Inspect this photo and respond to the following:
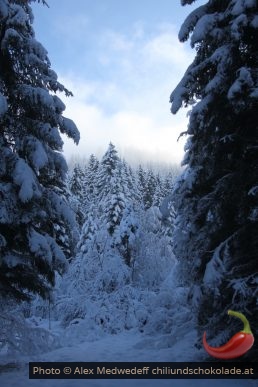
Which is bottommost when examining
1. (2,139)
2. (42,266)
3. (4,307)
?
(4,307)

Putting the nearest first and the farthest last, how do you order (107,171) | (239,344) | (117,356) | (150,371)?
(239,344) < (150,371) < (117,356) < (107,171)

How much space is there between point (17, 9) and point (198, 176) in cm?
634

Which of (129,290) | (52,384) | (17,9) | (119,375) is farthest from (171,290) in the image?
(17,9)

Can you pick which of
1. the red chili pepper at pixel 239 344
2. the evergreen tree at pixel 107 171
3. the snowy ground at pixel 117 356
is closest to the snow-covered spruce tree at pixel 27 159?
the snowy ground at pixel 117 356

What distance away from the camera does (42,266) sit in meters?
10.2

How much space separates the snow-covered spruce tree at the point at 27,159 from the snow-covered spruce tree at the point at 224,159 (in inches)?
136

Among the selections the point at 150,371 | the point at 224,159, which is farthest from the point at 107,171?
the point at 150,371

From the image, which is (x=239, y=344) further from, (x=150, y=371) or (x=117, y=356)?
(x=117, y=356)

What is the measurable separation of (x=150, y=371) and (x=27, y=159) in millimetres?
6115

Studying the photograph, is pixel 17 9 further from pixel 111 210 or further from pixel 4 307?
pixel 111 210

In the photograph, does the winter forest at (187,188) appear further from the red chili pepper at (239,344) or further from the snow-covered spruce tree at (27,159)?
the red chili pepper at (239,344)

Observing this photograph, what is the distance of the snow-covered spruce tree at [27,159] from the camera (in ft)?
30.8

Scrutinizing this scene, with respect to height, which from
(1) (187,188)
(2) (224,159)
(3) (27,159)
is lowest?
(1) (187,188)

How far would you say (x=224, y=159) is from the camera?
965 cm
